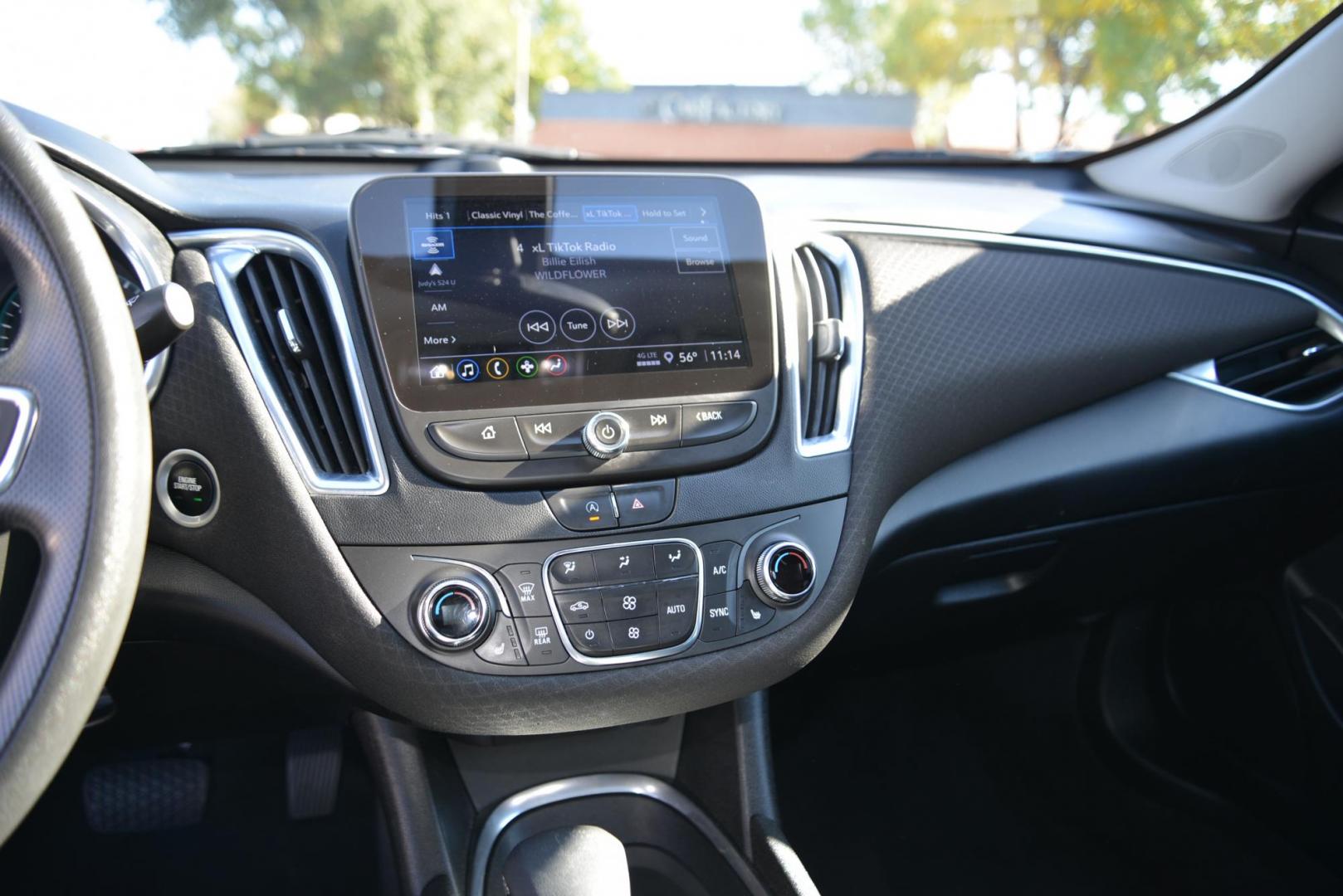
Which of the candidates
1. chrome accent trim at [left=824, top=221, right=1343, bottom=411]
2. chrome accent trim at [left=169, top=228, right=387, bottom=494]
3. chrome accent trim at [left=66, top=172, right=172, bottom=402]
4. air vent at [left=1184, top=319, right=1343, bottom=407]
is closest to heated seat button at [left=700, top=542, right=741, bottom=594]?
chrome accent trim at [left=169, top=228, right=387, bottom=494]

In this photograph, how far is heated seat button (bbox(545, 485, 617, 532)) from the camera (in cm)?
135

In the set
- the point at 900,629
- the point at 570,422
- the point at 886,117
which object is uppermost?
the point at 886,117

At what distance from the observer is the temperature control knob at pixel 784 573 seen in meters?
1.41

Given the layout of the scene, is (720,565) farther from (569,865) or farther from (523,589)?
(569,865)

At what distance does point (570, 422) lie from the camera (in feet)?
4.49

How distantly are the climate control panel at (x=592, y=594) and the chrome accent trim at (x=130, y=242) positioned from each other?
12.4 inches

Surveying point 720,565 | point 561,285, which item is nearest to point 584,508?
point 720,565

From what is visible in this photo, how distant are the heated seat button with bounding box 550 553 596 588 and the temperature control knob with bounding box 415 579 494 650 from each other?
0.10 m

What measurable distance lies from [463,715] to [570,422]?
402mm

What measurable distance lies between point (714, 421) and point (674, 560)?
7.9 inches

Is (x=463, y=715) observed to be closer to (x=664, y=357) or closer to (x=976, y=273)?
(x=664, y=357)

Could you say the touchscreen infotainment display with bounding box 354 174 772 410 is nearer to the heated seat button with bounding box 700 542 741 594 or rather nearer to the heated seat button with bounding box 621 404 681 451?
the heated seat button with bounding box 621 404 681 451

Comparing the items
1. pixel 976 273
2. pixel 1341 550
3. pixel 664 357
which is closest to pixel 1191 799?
pixel 1341 550

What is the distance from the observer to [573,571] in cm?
134
